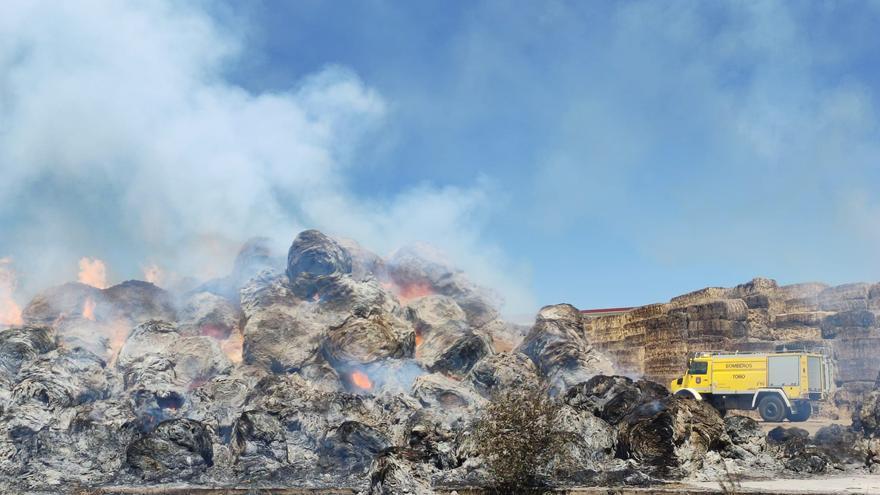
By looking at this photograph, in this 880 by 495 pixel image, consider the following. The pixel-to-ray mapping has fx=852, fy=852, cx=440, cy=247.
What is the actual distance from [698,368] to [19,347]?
63.5ft

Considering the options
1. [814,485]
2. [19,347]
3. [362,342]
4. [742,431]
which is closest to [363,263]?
[362,342]

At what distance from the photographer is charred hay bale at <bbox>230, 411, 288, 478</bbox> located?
60.7ft

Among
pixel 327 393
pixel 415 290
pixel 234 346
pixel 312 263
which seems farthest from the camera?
pixel 415 290

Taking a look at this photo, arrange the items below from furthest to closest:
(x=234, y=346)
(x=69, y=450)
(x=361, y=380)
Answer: (x=234, y=346) < (x=361, y=380) < (x=69, y=450)

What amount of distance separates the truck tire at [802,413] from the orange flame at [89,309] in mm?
22607

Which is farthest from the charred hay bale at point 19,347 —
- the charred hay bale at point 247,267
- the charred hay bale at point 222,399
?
the charred hay bale at point 247,267

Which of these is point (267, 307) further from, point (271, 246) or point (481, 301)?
point (481, 301)

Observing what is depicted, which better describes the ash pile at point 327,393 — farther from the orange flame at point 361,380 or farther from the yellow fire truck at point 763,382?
the yellow fire truck at point 763,382

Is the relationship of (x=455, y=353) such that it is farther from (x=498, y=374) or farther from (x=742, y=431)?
(x=742, y=431)

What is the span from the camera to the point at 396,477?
1480cm

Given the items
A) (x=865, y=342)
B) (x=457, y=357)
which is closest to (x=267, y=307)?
(x=457, y=357)

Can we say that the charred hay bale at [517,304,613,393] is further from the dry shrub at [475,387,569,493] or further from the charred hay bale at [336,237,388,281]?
the dry shrub at [475,387,569,493]

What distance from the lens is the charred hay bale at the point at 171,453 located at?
1814cm

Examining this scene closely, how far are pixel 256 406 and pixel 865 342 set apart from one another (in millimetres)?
16390
